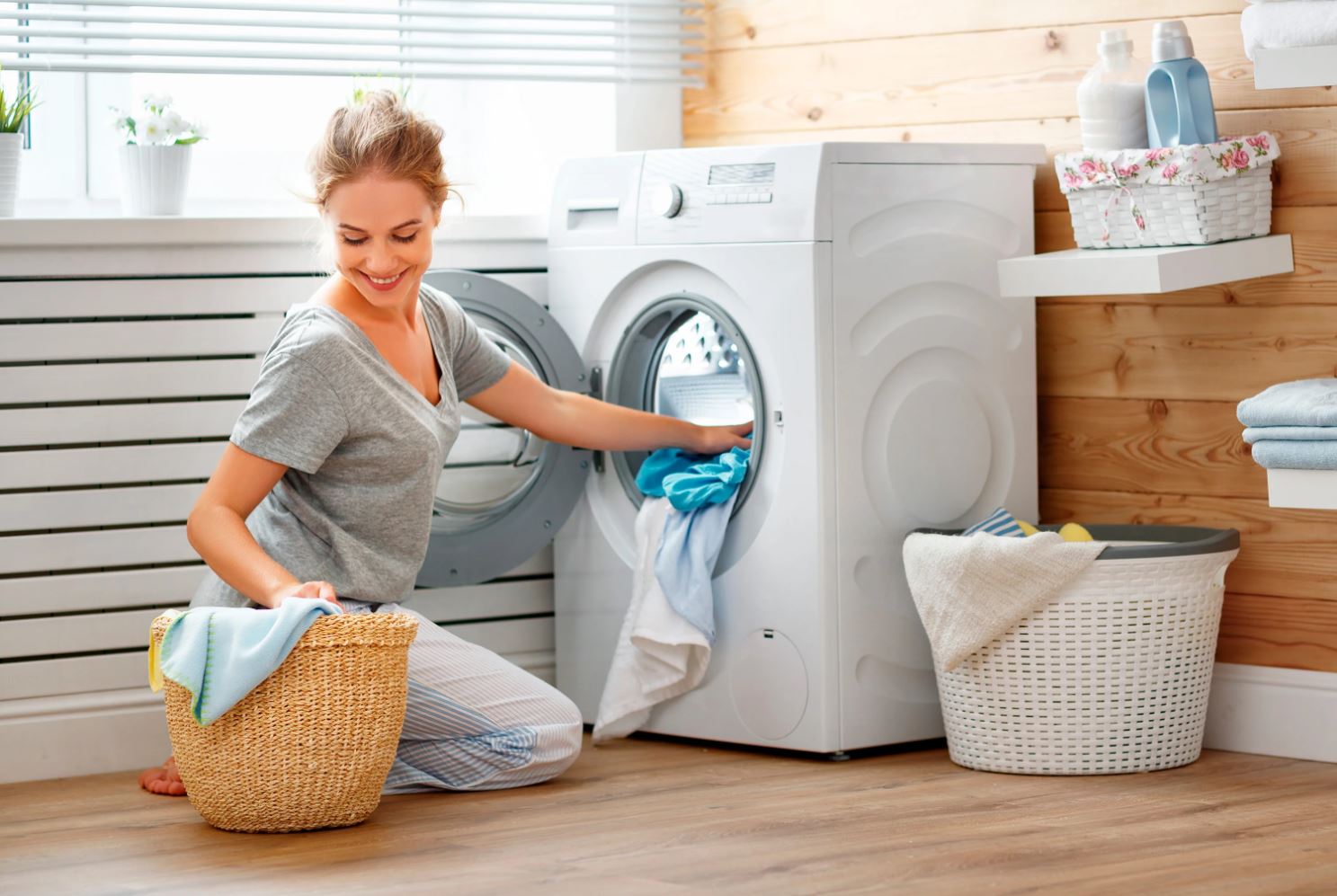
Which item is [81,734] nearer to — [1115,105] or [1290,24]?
[1115,105]

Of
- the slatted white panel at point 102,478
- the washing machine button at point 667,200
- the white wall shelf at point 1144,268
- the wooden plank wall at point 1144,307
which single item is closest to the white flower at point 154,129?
the slatted white panel at point 102,478

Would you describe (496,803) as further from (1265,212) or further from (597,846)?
(1265,212)

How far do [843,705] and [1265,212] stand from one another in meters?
0.93

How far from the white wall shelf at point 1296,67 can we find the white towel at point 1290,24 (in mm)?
15

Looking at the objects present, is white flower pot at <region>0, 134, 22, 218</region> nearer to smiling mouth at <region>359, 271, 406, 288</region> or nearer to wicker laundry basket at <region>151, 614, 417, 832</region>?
smiling mouth at <region>359, 271, 406, 288</region>

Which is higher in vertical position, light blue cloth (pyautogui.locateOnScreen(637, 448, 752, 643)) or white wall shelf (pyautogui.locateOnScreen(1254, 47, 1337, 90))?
white wall shelf (pyautogui.locateOnScreen(1254, 47, 1337, 90))

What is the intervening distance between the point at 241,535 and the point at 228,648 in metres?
0.20

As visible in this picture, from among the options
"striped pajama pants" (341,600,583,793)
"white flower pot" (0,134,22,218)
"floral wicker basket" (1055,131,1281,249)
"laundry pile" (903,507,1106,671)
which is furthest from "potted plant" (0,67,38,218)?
"floral wicker basket" (1055,131,1281,249)

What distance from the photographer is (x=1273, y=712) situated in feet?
8.35

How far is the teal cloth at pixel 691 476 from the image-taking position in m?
2.59

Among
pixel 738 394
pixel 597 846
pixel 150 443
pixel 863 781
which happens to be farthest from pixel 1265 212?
pixel 150 443

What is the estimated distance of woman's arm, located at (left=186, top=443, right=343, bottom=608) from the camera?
7.07ft

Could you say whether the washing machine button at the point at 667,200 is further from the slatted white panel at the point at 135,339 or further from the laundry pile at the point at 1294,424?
the laundry pile at the point at 1294,424

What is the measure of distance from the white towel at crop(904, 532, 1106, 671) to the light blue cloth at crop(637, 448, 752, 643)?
32cm
